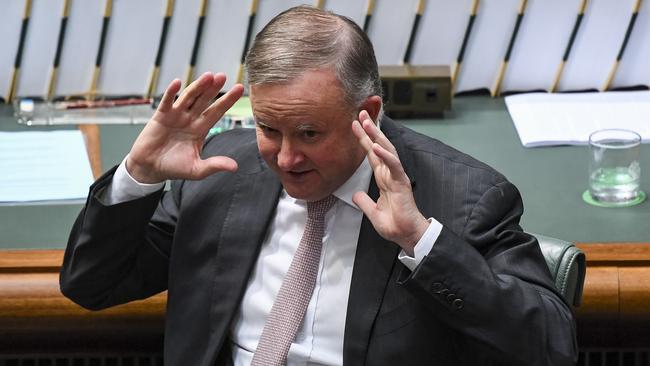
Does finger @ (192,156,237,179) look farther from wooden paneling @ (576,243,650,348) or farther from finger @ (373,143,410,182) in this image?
wooden paneling @ (576,243,650,348)

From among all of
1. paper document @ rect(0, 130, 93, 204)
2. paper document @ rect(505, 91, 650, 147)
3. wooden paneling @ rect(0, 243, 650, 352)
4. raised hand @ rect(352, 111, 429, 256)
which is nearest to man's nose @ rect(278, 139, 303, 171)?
raised hand @ rect(352, 111, 429, 256)

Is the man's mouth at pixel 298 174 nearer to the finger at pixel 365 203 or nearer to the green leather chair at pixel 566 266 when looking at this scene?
the finger at pixel 365 203

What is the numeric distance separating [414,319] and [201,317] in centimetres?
45

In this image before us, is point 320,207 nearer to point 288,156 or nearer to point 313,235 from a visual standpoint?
point 313,235

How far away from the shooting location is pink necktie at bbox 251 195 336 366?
2.67m

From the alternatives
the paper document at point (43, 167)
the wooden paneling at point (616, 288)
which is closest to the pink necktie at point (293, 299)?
the wooden paneling at point (616, 288)

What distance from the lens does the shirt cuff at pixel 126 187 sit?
2.66 m

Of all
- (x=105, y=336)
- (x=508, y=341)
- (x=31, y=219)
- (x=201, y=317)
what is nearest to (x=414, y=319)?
(x=508, y=341)

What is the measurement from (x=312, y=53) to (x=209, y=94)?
0.76 ft

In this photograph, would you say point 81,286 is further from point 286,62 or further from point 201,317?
point 286,62

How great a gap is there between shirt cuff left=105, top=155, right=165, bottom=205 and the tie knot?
0.29m

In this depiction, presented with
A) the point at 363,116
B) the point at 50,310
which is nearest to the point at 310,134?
the point at 363,116

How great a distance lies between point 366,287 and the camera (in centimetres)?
262

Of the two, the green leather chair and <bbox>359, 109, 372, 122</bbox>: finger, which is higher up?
<bbox>359, 109, 372, 122</bbox>: finger
